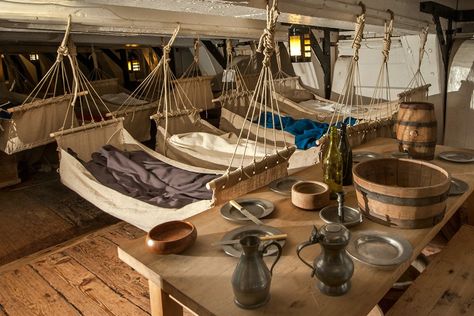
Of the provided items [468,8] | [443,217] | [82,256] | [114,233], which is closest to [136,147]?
[114,233]

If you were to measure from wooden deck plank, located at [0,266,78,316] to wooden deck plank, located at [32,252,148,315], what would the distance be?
0.13 ft

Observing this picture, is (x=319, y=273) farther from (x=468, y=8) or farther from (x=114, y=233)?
(x=468, y=8)

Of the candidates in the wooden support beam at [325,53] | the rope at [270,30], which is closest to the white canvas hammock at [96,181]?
the rope at [270,30]

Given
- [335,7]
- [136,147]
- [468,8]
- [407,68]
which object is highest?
[468,8]

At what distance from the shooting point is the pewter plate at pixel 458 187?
4.52ft

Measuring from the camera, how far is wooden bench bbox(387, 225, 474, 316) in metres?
1.23

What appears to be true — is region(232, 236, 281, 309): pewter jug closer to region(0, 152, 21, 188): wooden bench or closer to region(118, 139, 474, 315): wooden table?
region(118, 139, 474, 315): wooden table

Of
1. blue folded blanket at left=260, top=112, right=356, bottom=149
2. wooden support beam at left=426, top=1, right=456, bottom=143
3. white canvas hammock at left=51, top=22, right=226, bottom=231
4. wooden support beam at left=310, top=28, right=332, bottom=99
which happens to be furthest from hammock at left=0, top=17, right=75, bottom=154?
wooden support beam at left=426, top=1, right=456, bottom=143

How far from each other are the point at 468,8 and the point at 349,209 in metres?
3.85

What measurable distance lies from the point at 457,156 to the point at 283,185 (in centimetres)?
99

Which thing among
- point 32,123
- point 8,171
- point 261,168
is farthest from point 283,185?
point 8,171

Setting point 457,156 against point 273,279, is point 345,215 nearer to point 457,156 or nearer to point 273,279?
point 273,279

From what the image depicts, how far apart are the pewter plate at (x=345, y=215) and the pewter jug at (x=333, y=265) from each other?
292 millimetres

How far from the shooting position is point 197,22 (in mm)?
2916
